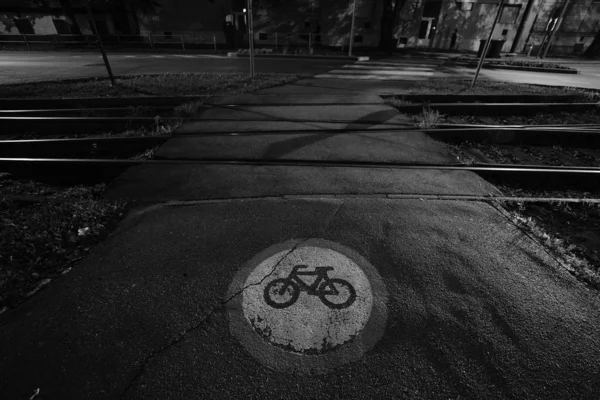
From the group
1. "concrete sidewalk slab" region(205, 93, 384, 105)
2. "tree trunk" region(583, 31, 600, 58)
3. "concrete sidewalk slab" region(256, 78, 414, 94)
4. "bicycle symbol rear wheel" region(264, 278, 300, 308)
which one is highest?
"tree trunk" region(583, 31, 600, 58)

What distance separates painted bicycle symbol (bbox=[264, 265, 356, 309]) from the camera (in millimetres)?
2361

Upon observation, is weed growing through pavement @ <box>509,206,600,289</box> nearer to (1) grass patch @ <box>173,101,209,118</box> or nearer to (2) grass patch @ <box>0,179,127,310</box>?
(2) grass patch @ <box>0,179,127,310</box>

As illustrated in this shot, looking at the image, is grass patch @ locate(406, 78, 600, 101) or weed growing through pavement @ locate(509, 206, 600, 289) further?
grass patch @ locate(406, 78, 600, 101)

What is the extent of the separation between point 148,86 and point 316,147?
8002 mm

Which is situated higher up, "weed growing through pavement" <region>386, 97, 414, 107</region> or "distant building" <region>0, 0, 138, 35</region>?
"distant building" <region>0, 0, 138, 35</region>

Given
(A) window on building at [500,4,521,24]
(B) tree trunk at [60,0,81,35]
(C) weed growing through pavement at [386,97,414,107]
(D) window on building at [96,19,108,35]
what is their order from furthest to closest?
(A) window on building at [500,4,521,24] → (D) window on building at [96,19,108,35] → (B) tree trunk at [60,0,81,35] → (C) weed growing through pavement at [386,97,414,107]

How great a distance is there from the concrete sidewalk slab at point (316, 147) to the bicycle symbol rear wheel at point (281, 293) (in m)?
2.93

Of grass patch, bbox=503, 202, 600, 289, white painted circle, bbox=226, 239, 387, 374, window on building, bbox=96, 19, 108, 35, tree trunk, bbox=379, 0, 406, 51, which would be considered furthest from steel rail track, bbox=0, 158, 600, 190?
window on building, bbox=96, 19, 108, 35

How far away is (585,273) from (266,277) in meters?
3.23

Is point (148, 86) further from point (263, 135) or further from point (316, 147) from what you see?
point (316, 147)

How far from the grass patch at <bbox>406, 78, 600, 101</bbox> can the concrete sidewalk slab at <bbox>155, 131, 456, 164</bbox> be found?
4964 mm

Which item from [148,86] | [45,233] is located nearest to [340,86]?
[148,86]

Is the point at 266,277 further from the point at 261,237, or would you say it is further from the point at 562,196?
the point at 562,196

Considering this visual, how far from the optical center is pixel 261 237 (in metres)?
3.12
